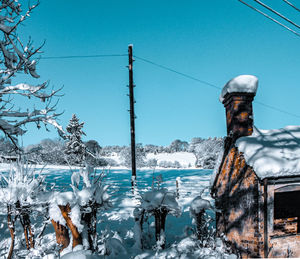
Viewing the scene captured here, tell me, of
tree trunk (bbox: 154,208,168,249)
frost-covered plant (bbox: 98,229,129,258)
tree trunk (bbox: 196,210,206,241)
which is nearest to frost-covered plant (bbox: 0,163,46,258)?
frost-covered plant (bbox: 98,229,129,258)

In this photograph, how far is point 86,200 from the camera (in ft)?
15.8

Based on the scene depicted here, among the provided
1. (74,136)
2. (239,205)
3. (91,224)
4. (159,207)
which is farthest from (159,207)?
(74,136)

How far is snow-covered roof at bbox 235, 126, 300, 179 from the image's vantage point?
4859 millimetres

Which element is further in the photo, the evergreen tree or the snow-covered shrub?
the evergreen tree

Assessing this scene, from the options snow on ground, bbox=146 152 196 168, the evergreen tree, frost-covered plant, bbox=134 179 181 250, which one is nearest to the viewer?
frost-covered plant, bbox=134 179 181 250

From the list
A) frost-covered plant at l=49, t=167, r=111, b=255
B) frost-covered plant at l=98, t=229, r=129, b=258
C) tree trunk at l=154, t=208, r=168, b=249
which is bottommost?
frost-covered plant at l=98, t=229, r=129, b=258

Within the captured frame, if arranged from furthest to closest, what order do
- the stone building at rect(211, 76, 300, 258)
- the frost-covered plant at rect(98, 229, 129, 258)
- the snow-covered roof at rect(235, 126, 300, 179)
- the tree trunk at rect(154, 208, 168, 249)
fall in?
the tree trunk at rect(154, 208, 168, 249) → the frost-covered plant at rect(98, 229, 129, 258) → the stone building at rect(211, 76, 300, 258) → the snow-covered roof at rect(235, 126, 300, 179)

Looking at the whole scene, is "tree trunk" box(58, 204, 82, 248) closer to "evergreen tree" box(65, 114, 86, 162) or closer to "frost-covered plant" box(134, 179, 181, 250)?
"frost-covered plant" box(134, 179, 181, 250)

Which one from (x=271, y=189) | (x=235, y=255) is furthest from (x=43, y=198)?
(x=271, y=189)

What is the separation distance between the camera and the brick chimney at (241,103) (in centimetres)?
601

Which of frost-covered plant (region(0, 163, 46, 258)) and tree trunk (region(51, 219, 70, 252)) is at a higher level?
frost-covered plant (region(0, 163, 46, 258))

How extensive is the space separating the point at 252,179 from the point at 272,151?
0.91 metres

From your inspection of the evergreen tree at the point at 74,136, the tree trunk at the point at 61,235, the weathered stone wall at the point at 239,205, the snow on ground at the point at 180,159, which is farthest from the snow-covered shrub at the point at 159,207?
the snow on ground at the point at 180,159

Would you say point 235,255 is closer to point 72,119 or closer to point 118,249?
point 118,249
